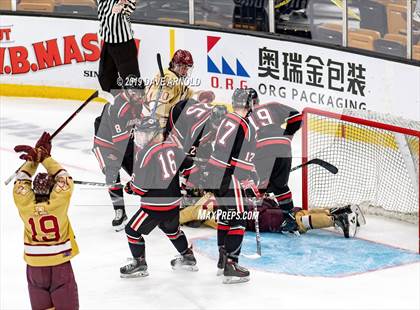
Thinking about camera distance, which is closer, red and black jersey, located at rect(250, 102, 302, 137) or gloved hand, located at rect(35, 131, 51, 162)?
gloved hand, located at rect(35, 131, 51, 162)

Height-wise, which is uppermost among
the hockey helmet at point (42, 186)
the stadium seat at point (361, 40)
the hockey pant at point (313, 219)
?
the stadium seat at point (361, 40)

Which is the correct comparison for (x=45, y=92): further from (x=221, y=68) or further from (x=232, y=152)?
(x=232, y=152)

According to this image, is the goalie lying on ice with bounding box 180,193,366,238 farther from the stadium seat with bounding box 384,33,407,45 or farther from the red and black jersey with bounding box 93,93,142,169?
A: the stadium seat with bounding box 384,33,407,45

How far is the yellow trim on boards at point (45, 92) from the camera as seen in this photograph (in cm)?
1138

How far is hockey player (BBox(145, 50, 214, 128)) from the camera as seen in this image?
8.22m

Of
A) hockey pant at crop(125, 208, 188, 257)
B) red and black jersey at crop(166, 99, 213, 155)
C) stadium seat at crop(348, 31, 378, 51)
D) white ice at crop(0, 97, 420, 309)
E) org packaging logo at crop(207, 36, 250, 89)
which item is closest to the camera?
white ice at crop(0, 97, 420, 309)

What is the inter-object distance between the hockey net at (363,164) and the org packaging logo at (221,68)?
2.16 meters

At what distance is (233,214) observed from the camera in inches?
277

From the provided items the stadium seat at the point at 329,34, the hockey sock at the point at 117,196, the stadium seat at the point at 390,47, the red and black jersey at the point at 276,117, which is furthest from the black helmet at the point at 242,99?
the stadium seat at the point at 329,34

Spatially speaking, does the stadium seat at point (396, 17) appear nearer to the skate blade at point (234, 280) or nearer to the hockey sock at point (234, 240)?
the hockey sock at point (234, 240)

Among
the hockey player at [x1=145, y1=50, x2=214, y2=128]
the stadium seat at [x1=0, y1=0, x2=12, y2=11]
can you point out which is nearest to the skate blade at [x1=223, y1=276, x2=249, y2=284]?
the hockey player at [x1=145, y1=50, x2=214, y2=128]

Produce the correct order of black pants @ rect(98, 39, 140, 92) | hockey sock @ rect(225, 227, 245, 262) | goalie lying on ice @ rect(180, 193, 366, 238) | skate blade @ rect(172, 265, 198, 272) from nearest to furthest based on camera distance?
hockey sock @ rect(225, 227, 245, 262), skate blade @ rect(172, 265, 198, 272), goalie lying on ice @ rect(180, 193, 366, 238), black pants @ rect(98, 39, 140, 92)

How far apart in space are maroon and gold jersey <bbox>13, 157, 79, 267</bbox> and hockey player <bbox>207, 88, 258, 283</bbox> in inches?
54.7

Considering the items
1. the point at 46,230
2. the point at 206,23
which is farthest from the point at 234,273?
the point at 206,23
